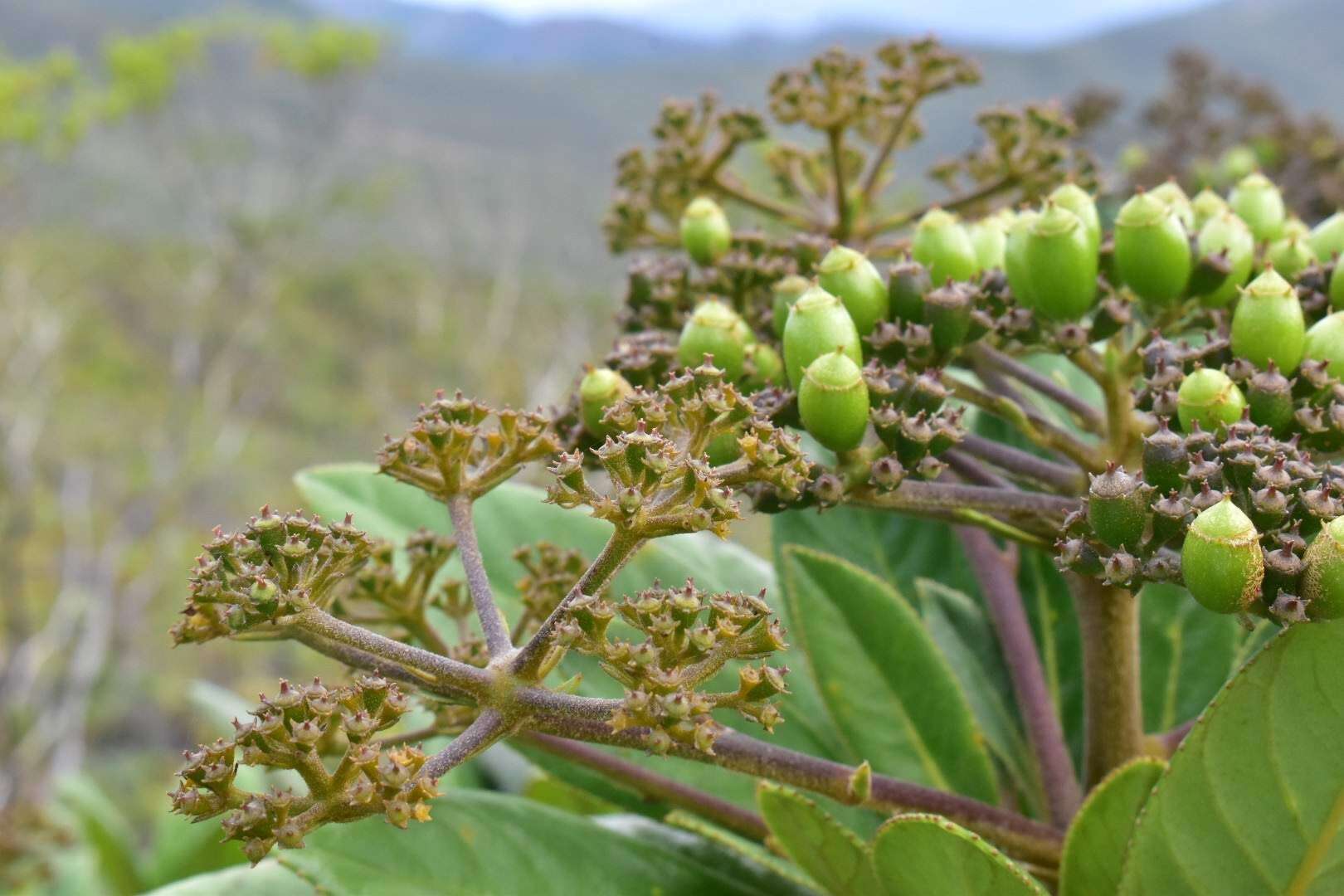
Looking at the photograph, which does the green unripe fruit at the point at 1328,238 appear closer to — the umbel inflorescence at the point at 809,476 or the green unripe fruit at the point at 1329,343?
the umbel inflorescence at the point at 809,476

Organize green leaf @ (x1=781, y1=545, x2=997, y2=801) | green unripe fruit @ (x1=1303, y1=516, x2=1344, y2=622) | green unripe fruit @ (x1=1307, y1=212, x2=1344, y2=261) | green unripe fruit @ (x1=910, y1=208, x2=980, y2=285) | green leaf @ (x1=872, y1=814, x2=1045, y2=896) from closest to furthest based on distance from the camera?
green unripe fruit @ (x1=1303, y1=516, x2=1344, y2=622), green leaf @ (x1=872, y1=814, x2=1045, y2=896), green unripe fruit @ (x1=910, y1=208, x2=980, y2=285), green unripe fruit @ (x1=1307, y1=212, x2=1344, y2=261), green leaf @ (x1=781, y1=545, x2=997, y2=801)

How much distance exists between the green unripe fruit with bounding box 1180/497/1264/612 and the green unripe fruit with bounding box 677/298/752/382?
0.50m

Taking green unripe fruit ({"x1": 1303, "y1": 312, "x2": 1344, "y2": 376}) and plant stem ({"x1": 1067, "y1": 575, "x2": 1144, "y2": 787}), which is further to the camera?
plant stem ({"x1": 1067, "y1": 575, "x2": 1144, "y2": 787})

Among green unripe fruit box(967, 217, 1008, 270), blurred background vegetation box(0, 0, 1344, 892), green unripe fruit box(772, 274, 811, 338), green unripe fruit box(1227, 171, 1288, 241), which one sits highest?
green unripe fruit box(1227, 171, 1288, 241)

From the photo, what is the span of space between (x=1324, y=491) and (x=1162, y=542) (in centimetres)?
13

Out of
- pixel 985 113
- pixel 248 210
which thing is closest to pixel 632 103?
pixel 248 210

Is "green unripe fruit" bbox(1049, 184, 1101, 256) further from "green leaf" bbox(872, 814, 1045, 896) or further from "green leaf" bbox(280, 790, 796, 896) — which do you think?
"green leaf" bbox(280, 790, 796, 896)

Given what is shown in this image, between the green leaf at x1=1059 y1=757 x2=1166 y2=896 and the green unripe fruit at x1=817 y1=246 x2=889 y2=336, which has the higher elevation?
the green unripe fruit at x1=817 y1=246 x2=889 y2=336

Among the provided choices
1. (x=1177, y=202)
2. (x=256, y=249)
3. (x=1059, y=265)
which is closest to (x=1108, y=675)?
(x=1059, y=265)

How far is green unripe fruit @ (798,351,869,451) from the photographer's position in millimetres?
1136

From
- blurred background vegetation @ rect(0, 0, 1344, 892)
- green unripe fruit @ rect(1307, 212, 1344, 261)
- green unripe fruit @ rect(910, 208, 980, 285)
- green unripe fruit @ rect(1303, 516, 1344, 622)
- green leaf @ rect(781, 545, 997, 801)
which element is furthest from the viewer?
blurred background vegetation @ rect(0, 0, 1344, 892)

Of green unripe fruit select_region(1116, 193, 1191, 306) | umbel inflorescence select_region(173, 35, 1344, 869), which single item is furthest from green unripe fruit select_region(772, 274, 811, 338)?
green unripe fruit select_region(1116, 193, 1191, 306)

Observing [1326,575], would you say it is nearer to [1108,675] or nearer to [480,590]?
[1108,675]

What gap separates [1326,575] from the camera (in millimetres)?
950
